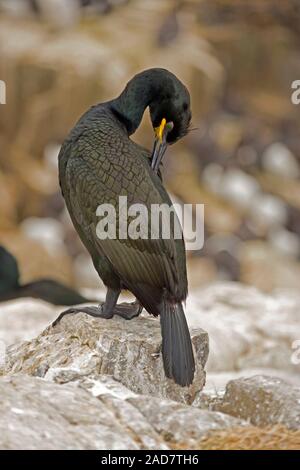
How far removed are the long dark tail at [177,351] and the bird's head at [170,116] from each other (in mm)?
763

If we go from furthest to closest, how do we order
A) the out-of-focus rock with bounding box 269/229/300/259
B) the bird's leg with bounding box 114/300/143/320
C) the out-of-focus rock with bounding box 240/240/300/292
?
1. the out-of-focus rock with bounding box 269/229/300/259
2. the out-of-focus rock with bounding box 240/240/300/292
3. the bird's leg with bounding box 114/300/143/320

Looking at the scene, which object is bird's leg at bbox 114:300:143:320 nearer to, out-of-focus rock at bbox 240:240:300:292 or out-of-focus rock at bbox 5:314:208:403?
out-of-focus rock at bbox 5:314:208:403

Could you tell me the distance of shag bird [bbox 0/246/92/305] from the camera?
30.9 ft

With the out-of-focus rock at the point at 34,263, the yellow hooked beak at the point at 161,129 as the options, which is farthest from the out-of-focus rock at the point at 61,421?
the out-of-focus rock at the point at 34,263

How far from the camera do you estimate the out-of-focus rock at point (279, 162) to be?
21.9 m

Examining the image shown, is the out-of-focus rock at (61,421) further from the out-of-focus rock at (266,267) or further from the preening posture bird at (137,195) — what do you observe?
the out-of-focus rock at (266,267)

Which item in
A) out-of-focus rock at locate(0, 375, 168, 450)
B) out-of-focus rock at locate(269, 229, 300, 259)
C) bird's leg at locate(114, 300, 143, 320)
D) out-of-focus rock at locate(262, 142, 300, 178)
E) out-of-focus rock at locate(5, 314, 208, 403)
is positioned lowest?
out-of-focus rock at locate(0, 375, 168, 450)

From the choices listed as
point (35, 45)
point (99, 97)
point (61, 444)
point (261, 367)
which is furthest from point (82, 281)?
point (61, 444)

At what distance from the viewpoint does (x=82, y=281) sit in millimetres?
16797

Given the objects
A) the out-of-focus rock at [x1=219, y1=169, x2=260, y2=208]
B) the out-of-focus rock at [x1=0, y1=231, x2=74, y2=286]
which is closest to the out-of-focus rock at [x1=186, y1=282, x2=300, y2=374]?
the out-of-focus rock at [x1=0, y1=231, x2=74, y2=286]

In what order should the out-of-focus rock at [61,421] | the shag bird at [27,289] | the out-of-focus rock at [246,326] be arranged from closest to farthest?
1. the out-of-focus rock at [61,421]
2. the out-of-focus rock at [246,326]
3. the shag bird at [27,289]

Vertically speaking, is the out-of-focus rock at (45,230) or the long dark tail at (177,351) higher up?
the out-of-focus rock at (45,230)

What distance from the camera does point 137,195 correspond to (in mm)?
4223

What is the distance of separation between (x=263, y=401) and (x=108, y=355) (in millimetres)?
726
